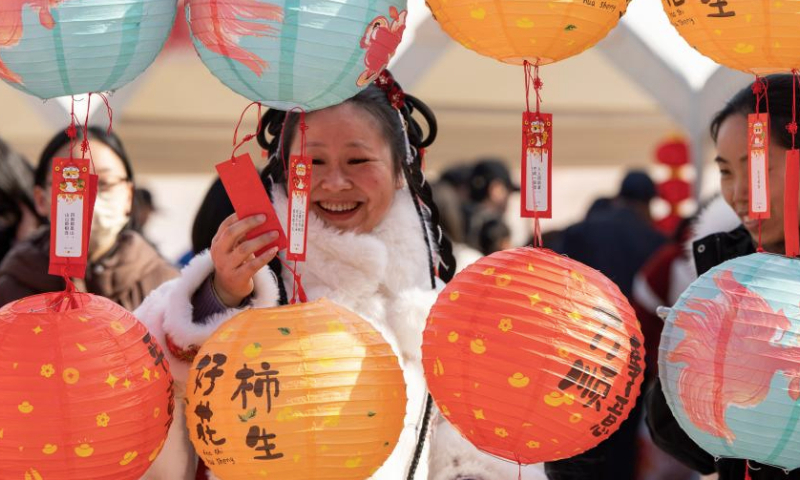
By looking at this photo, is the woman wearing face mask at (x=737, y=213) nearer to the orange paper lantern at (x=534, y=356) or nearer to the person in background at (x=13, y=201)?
the orange paper lantern at (x=534, y=356)

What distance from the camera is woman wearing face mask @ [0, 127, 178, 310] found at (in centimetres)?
265

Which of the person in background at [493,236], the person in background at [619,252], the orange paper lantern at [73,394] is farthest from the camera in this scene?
the person in background at [493,236]

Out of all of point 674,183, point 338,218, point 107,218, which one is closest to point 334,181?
point 338,218

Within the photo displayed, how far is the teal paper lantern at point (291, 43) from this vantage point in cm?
138

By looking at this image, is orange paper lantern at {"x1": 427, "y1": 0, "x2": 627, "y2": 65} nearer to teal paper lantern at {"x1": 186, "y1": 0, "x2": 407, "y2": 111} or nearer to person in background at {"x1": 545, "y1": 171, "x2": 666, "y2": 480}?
teal paper lantern at {"x1": 186, "y1": 0, "x2": 407, "y2": 111}

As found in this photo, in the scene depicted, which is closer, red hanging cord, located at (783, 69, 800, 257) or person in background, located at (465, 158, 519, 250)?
red hanging cord, located at (783, 69, 800, 257)

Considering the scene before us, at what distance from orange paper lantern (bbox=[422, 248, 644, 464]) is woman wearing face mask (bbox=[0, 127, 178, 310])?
1.34 metres

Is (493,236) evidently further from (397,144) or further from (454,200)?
(397,144)

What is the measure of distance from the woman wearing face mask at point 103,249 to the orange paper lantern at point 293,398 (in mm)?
1216

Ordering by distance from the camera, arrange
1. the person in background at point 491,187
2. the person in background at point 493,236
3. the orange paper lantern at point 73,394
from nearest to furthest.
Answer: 1. the orange paper lantern at point 73,394
2. the person in background at point 493,236
3. the person in background at point 491,187

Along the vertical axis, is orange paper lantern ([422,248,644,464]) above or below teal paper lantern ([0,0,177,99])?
below

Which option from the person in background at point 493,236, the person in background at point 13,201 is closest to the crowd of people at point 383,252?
the person in background at point 13,201

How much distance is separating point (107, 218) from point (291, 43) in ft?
4.79

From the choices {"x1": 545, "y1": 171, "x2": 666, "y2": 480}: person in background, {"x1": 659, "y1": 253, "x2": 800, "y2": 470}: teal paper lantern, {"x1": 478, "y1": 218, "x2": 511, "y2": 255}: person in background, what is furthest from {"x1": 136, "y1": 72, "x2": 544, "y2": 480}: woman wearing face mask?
{"x1": 478, "y1": 218, "x2": 511, "y2": 255}: person in background
